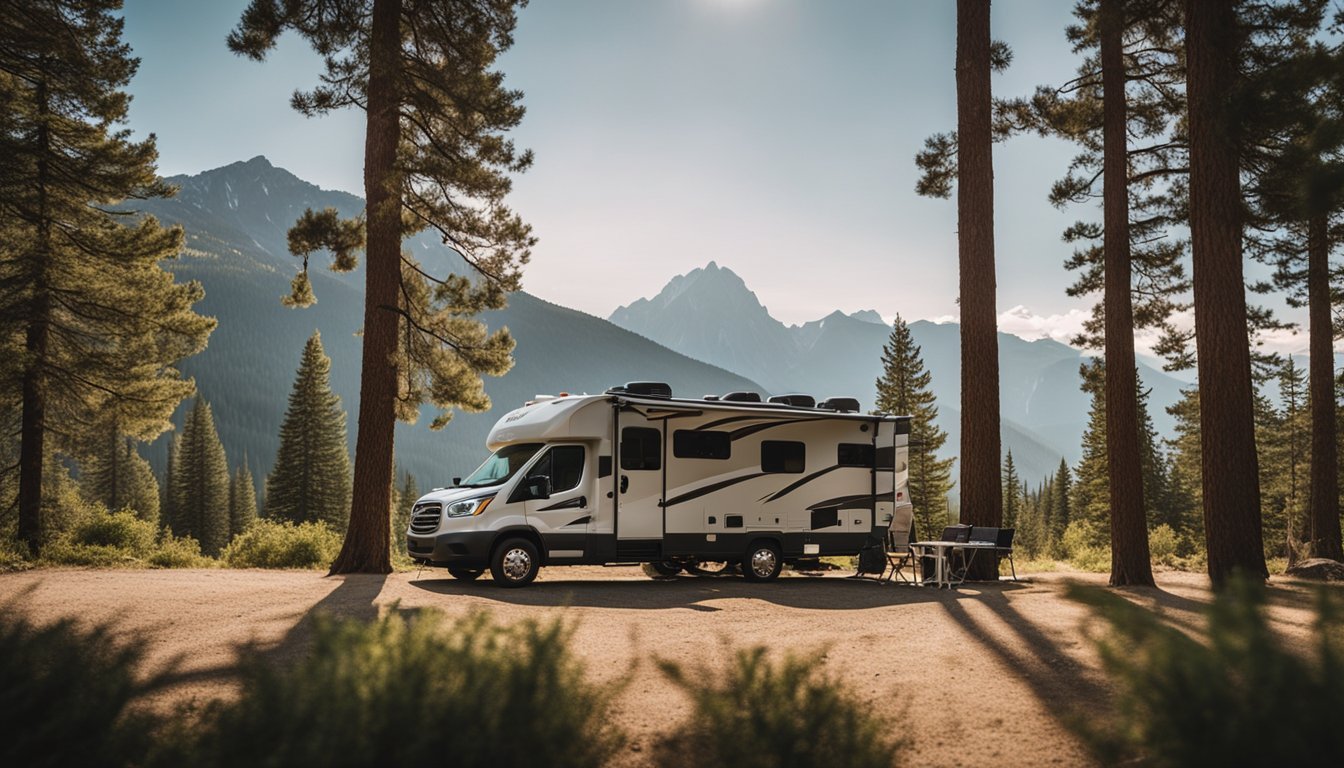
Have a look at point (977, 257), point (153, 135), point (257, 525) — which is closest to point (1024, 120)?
point (977, 257)

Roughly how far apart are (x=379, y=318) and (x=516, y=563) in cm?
490

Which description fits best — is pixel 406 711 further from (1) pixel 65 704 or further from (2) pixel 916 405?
(2) pixel 916 405

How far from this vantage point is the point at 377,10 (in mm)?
14969

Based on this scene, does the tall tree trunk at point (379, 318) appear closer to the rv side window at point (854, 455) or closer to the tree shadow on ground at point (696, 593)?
the tree shadow on ground at point (696, 593)

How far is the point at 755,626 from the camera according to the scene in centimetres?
965

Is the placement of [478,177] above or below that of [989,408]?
above

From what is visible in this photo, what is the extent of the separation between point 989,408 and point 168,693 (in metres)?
12.8

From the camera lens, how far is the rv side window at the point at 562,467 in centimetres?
1384

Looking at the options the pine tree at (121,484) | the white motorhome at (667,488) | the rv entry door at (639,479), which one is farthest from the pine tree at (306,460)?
the rv entry door at (639,479)

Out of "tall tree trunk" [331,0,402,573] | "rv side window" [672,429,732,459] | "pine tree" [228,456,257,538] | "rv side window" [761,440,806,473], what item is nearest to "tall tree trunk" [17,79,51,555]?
"tall tree trunk" [331,0,402,573]

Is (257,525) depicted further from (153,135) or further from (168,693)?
(168,693)

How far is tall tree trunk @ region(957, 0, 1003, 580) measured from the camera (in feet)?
49.8

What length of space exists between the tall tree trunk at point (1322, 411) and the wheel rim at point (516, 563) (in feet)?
50.9

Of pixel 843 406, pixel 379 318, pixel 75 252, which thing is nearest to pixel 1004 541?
pixel 843 406
